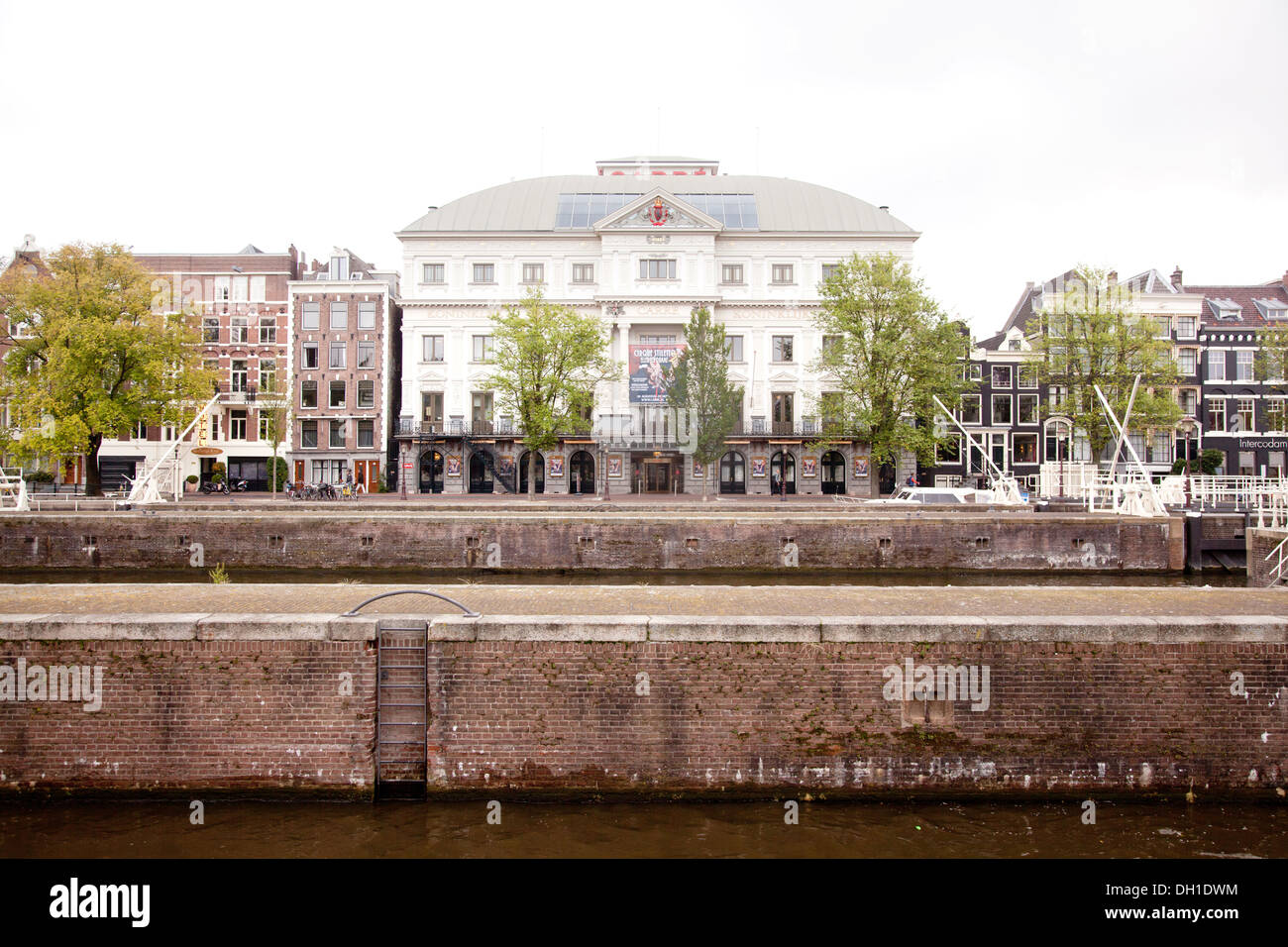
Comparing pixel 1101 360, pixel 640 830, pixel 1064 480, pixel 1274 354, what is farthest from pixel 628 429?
pixel 640 830

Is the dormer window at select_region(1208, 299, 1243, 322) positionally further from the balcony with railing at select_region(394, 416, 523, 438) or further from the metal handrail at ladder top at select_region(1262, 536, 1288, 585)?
the balcony with railing at select_region(394, 416, 523, 438)

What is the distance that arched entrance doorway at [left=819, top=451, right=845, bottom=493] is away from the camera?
164ft

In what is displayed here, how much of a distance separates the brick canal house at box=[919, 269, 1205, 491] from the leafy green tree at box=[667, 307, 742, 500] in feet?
64.2

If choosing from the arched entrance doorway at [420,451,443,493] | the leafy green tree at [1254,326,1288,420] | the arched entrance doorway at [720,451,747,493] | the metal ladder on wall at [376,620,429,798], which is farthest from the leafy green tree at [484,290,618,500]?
the leafy green tree at [1254,326,1288,420]

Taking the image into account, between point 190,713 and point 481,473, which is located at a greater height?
point 481,473

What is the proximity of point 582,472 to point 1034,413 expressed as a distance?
3082 cm

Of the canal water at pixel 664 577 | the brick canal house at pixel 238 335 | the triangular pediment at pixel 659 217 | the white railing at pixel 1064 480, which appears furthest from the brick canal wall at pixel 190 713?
the brick canal house at pixel 238 335

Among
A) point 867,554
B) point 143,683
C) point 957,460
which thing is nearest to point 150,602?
point 143,683

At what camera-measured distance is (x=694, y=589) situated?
11109 millimetres

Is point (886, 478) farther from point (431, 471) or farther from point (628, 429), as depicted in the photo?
point (431, 471)

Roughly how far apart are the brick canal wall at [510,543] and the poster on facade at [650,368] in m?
24.3

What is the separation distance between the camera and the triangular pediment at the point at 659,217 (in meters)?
49.5

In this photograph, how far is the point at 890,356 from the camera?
41969mm
